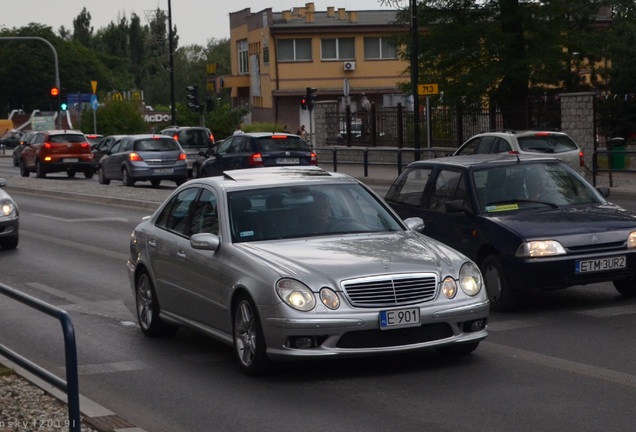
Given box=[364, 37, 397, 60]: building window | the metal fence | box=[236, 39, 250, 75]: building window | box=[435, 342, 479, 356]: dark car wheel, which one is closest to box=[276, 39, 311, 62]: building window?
box=[364, 37, 397, 60]: building window

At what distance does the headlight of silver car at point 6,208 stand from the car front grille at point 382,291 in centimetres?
1187

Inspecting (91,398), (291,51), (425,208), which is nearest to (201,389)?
(91,398)

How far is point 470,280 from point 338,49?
Answer: 78006 mm

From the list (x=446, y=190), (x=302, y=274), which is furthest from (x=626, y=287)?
(x=302, y=274)

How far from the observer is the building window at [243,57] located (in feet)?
306

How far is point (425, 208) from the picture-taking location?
43.2ft

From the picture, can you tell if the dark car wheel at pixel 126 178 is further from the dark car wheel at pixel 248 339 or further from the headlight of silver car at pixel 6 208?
the dark car wheel at pixel 248 339

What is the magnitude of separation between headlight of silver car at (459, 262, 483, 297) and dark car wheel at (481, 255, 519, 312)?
7.85 ft

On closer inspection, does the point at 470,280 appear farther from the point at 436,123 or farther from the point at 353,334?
the point at 436,123

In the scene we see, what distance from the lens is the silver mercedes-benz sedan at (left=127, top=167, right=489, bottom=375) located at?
8.45 m

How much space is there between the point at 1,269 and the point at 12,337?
703 cm

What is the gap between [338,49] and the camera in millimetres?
86062

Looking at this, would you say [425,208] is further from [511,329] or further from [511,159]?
[511,329]

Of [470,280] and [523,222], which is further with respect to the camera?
[523,222]
